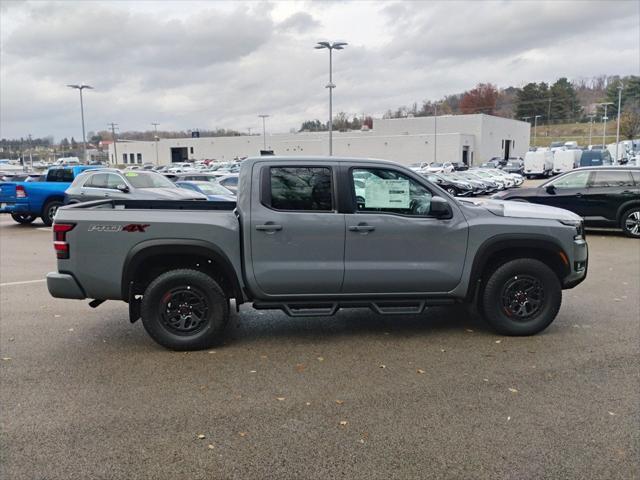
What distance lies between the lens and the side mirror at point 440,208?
5.35 metres

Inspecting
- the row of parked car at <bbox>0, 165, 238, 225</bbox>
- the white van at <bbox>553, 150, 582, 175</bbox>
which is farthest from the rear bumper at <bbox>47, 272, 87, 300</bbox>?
the white van at <bbox>553, 150, 582, 175</bbox>

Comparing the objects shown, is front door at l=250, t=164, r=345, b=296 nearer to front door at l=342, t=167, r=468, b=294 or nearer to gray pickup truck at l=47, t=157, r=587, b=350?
gray pickup truck at l=47, t=157, r=587, b=350

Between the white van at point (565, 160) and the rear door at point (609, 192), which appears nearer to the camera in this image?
the rear door at point (609, 192)

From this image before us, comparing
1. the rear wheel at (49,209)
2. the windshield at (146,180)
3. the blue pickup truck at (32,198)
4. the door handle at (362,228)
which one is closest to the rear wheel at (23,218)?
the blue pickup truck at (32,198)

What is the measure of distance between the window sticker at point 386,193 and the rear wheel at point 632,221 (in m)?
10.2

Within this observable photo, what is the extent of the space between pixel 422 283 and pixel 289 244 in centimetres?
141

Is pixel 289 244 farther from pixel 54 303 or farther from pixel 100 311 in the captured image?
pixel 54 303

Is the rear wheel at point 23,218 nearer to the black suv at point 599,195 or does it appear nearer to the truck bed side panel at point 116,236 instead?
the truck bed side panel at point 116,236

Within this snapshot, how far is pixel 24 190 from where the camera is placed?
16.0 m

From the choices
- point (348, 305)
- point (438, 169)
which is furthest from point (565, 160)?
point (348, 305)

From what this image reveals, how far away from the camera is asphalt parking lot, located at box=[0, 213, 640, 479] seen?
3400 millimetres

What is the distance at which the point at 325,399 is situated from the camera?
4289mm

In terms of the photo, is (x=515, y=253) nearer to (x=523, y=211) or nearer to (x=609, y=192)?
(x=523, y=211)

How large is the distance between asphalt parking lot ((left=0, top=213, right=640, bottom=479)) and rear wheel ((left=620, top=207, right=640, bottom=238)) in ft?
25.2
